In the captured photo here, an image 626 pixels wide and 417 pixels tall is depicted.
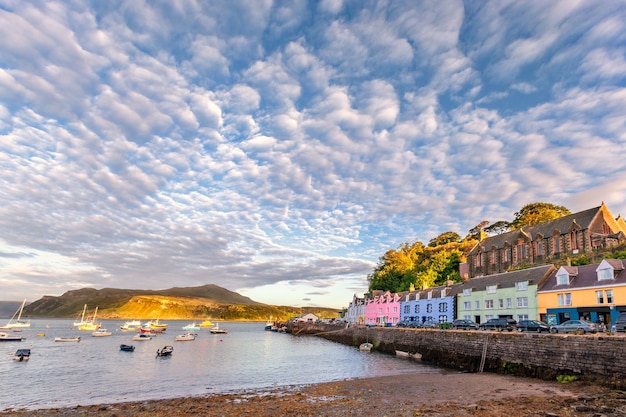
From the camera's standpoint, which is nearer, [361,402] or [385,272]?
[361,402]

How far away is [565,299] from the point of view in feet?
151

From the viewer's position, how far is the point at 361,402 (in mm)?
24547

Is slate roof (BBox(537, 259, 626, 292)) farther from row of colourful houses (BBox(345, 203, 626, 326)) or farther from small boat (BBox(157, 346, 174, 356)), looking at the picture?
small boat (BBox(157, 346, 174, 356))

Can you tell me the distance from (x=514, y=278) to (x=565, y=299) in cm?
997

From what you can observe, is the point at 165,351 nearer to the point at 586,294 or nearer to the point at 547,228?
the point at 586,294

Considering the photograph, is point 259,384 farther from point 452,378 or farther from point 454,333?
point 454,333

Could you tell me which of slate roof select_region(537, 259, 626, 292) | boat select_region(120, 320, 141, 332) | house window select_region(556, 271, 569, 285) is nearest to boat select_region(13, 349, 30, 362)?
slate roof select_region(537, 259, 626, 292)

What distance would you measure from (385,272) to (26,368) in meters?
97.0

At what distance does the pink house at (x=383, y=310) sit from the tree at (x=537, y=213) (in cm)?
4214

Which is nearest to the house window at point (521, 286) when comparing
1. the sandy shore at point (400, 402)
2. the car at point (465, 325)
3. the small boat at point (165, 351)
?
the car at point (465, 325)

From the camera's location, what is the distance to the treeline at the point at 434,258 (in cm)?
9988

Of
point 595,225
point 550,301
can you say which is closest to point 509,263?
point 595,225

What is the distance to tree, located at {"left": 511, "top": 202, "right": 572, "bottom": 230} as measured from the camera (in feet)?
343

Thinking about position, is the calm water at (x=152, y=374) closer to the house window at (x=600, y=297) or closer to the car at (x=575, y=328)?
the car at (x=575, y=328)
